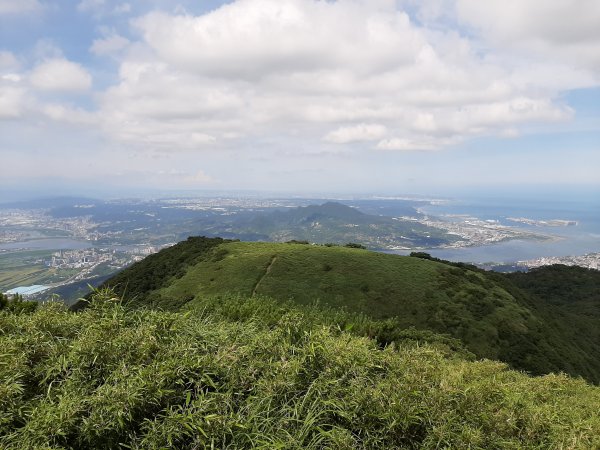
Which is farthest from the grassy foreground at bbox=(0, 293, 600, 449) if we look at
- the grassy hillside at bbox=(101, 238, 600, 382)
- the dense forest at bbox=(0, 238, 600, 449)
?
the grassy hillside at bbox=(101, 238, 600, 382)

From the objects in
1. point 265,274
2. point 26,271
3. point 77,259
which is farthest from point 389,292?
point 77,259

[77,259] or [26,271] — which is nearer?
[26,271]

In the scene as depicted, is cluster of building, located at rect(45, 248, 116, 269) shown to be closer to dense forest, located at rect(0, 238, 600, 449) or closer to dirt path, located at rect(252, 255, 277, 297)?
dirt path, located at rect(252, 255, 277, 297)

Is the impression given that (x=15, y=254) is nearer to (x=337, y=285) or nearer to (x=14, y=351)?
(x=337, y=285)

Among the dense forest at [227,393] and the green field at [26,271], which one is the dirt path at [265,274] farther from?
the green field at [26,271]

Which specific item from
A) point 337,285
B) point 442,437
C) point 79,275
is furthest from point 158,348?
point 79,275

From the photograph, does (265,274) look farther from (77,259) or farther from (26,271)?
(77,259)
